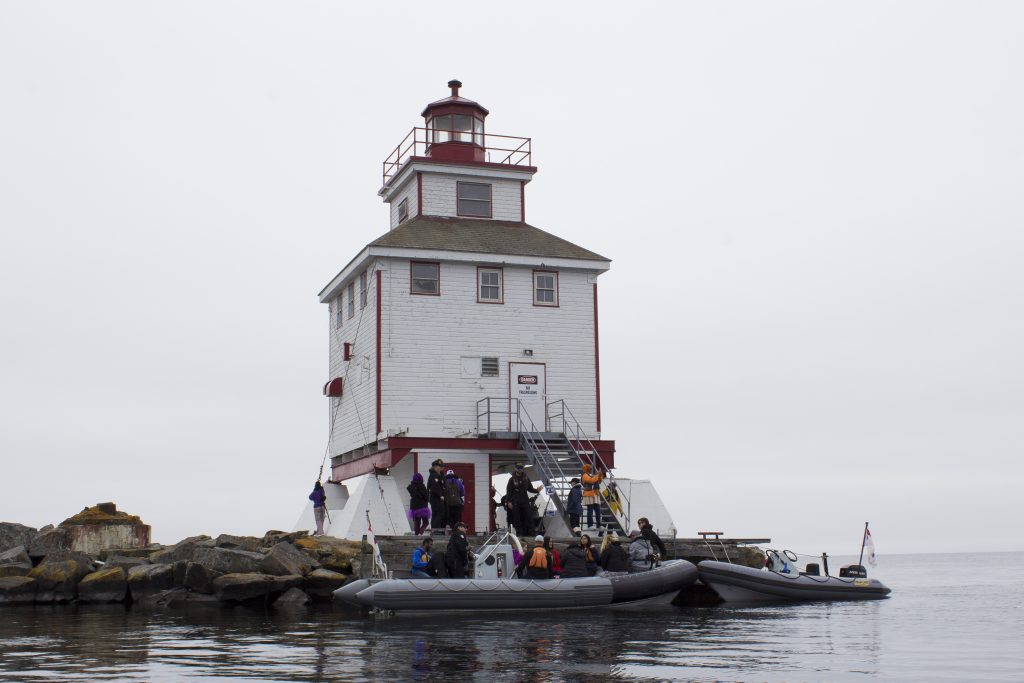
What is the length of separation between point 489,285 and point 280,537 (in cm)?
932

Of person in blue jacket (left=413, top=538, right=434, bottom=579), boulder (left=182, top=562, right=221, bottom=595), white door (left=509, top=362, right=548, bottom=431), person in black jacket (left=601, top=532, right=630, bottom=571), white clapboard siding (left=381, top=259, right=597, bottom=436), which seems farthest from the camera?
white door (left=509, top=362, right=548, bottom=431)

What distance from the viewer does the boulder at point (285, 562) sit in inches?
1111

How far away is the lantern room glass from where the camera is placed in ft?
130

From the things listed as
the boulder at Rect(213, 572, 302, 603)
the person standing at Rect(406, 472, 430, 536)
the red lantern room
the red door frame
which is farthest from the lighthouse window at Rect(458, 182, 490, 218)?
the boulder at Rect(213, 572, 302, 603)

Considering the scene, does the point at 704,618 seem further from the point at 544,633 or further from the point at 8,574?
the point at 8,574

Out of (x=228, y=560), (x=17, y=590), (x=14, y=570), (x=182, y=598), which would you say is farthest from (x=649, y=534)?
(x=14, y=570)

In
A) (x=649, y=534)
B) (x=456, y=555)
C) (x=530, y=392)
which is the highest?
(x=530, y=392)

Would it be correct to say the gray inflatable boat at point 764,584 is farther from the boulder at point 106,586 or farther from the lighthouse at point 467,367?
the boulder at point 106,586

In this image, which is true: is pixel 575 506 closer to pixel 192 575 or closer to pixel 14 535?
pixel 192 575

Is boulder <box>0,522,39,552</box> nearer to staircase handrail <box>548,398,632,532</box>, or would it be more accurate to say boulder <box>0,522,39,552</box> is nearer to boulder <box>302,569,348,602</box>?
boulder <box>302,569,348,602</box>

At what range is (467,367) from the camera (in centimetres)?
3444

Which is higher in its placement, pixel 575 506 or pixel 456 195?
pixel 456 195

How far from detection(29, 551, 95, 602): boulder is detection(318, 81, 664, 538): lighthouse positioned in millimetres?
6670

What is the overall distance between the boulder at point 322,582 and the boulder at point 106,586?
4.54 meters
